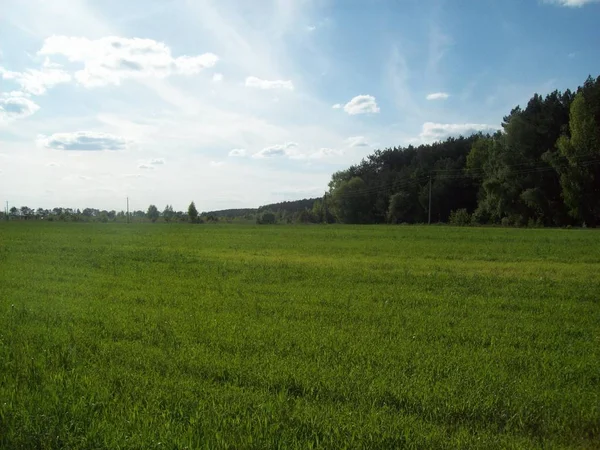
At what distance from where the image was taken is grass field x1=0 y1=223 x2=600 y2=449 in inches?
199

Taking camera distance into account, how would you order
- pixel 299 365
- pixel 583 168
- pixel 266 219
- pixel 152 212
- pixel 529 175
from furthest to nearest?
pixel 152 212 < pixel 266 219 < pixel 529 175 < pixel 583 168 < pixel 299 365

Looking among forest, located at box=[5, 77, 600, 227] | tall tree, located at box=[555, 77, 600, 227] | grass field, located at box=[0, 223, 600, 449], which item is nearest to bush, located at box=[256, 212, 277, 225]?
forest, located at box=[5, 77, 600, 227]

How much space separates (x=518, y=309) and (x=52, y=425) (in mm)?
9515

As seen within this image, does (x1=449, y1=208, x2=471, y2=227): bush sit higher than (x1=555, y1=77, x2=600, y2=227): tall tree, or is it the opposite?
(x1=555, y1=77, x2=600, y2=227): tall tree

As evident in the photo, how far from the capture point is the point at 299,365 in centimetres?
682

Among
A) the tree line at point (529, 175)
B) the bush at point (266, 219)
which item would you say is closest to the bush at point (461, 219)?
the tree line at point (529, 175)

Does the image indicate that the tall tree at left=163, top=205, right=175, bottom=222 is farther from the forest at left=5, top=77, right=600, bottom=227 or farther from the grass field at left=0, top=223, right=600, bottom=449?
the grass field at left=0, top=223, right=600, bottom=449

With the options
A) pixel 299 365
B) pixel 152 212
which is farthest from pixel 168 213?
pixel 299 365

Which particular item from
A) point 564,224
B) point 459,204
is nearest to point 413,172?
point 459,204

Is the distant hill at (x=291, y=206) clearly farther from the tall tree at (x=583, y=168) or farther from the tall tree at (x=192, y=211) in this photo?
the tall tree at (x=583, y=168)

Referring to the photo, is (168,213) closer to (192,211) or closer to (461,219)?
(192,211)

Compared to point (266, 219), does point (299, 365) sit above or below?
below

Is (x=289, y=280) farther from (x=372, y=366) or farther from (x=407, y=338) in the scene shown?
(x=372, y=366)

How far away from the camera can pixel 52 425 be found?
518 cm
